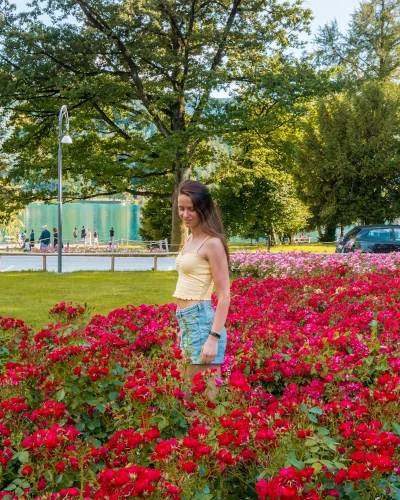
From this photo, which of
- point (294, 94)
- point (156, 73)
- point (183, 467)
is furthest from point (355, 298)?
point (156, 73)

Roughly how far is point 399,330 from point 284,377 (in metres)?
2.05

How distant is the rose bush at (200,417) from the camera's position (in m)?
2.87

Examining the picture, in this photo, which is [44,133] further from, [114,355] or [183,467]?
[183,467]

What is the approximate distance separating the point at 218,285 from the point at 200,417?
86 cm

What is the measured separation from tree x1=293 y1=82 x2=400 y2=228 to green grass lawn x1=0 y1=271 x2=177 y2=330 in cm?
1144

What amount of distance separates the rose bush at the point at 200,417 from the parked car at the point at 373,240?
41.4 feet

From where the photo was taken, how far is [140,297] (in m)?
13.4

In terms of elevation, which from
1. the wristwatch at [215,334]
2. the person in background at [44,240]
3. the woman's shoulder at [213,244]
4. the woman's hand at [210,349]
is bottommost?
the woman's hand at [210,349]

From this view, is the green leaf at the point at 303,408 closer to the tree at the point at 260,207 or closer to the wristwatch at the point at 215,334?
the wristwatch at the point at 215,334

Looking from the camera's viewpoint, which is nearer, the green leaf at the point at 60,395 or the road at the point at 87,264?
the green leaf at the point at 60,395

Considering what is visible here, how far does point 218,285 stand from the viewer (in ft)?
13.0

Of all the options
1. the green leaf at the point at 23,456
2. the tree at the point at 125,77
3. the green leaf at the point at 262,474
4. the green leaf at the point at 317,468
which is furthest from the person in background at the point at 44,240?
the green leaf at the point at 317,468

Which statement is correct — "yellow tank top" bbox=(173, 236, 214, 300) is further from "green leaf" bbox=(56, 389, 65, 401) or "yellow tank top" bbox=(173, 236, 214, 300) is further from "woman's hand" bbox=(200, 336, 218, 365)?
"green leaf" bbox=(56, 389, 65, 401)

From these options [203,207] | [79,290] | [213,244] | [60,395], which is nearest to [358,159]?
[79,290]
